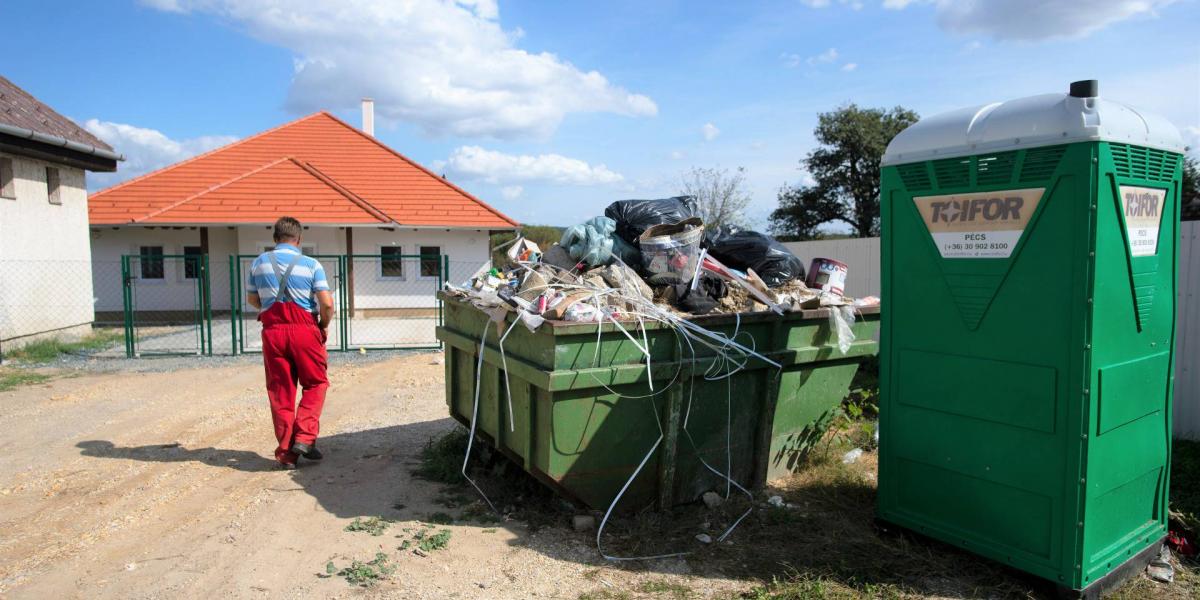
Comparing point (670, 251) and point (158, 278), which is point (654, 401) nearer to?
point (670, 251)

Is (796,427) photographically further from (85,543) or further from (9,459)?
(9,459)

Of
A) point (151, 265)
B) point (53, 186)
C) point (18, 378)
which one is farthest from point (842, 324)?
point (151, 265)

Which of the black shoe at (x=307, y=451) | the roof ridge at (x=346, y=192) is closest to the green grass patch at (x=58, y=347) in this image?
the roof ridge at (x=346, y=192)

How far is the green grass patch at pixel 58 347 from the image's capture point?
1030 centimetres

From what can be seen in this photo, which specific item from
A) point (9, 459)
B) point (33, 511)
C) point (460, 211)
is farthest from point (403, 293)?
point (33, 511)

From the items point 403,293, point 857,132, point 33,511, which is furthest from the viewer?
point 857,132

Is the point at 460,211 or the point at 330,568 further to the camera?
the point at 460,211

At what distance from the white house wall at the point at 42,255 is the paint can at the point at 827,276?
11436mm

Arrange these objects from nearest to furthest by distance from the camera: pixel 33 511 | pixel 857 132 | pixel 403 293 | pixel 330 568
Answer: pixel 330 568 → pixel 33 511 → pixel 403 293 → pixel 857 132

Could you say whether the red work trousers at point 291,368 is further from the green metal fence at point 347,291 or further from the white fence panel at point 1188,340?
the green metal fence at point 347,291

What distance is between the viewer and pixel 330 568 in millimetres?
3408

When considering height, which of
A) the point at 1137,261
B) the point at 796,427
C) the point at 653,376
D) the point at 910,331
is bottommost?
the point at 796,427

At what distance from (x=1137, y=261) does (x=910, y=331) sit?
0.96 meters

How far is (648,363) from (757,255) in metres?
1.50
